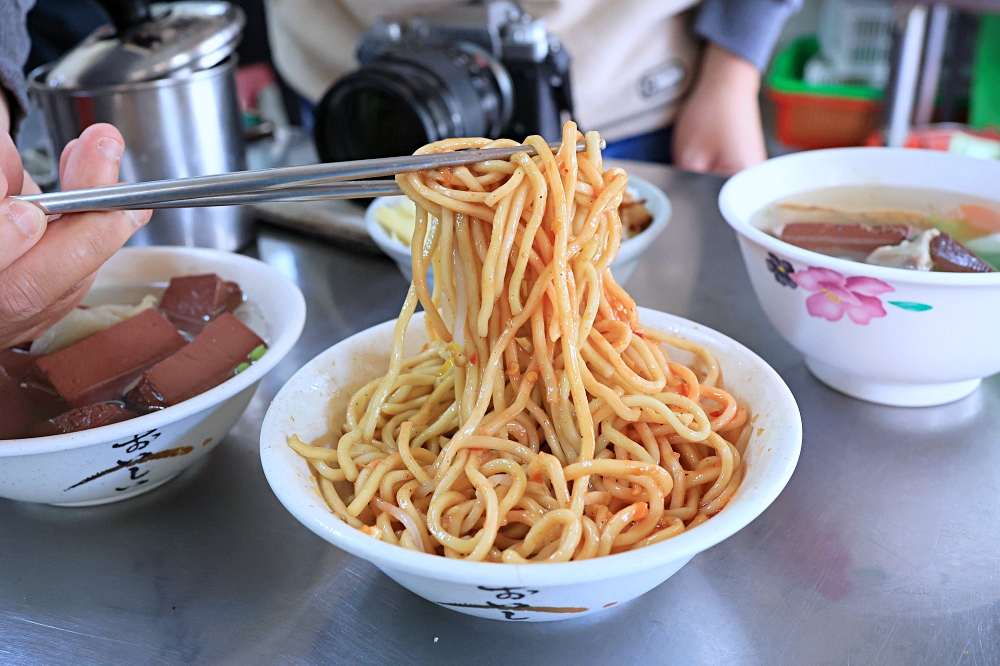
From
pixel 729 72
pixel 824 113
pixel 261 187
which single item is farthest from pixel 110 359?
pixel 824 113

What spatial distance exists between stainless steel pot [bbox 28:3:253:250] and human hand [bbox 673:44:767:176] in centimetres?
118

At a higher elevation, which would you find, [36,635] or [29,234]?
[29,234]

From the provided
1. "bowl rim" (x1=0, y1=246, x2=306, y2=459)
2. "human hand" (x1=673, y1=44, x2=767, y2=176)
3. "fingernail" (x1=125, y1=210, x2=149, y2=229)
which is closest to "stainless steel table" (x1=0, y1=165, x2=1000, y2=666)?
"bowl rim" (x1=0, y1=246, x2=306, y2=459)

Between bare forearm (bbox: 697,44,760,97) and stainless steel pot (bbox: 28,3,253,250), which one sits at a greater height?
stainless steel pot (bbox: 28,3,253,250)

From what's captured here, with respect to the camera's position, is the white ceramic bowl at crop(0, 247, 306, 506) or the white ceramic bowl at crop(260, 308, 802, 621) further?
the white ceramic bowl at crop(0, 247, 306, 506)

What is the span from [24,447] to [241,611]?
264mm

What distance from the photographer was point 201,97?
147cm

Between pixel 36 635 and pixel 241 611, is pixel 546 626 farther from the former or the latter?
pixel 36 635

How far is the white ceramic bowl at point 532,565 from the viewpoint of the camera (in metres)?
0.62

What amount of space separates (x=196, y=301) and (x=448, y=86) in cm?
69

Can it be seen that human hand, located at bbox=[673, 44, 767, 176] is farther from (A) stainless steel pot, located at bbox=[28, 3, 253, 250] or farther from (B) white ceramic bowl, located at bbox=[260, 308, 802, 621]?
(B) white ceramic bowl, located at bbox=[260, 308, 802, 621]

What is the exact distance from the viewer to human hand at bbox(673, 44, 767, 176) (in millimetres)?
2066

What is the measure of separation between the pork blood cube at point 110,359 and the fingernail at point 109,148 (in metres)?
0.20

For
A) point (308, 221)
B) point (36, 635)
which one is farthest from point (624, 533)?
point (308, 221)
